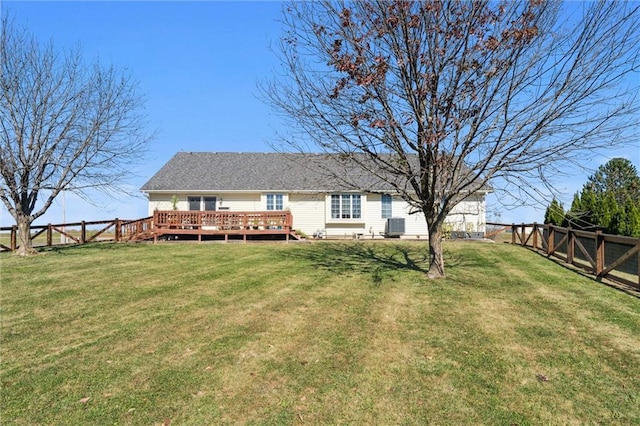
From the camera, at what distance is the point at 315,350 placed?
504cm

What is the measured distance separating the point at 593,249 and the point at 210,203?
715 inches

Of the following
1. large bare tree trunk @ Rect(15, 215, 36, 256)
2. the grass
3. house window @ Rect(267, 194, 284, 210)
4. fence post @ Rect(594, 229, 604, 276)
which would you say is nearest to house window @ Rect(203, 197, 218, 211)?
house window @ Rect(267, 194, 284, 210)

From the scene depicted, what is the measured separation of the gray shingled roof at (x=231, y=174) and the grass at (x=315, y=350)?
12.6 metres

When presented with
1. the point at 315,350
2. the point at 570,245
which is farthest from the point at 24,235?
the point at 570,245

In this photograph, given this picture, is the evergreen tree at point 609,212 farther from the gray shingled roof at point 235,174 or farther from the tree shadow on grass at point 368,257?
the gray shingled roof at point 235,174

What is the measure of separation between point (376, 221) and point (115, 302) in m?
16.4

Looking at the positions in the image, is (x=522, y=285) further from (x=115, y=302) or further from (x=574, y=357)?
(x=115, y=302)

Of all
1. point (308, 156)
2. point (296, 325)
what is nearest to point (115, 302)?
point (296, 325)

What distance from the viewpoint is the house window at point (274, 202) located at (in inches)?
870

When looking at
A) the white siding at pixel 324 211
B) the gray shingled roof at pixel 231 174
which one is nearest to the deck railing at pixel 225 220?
the white siding at pixel 324 211

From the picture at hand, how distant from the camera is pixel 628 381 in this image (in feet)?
14.1

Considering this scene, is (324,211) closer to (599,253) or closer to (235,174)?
(235,174)

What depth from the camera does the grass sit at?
373 cm

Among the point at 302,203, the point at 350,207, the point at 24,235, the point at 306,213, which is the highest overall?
the point at 302,203
